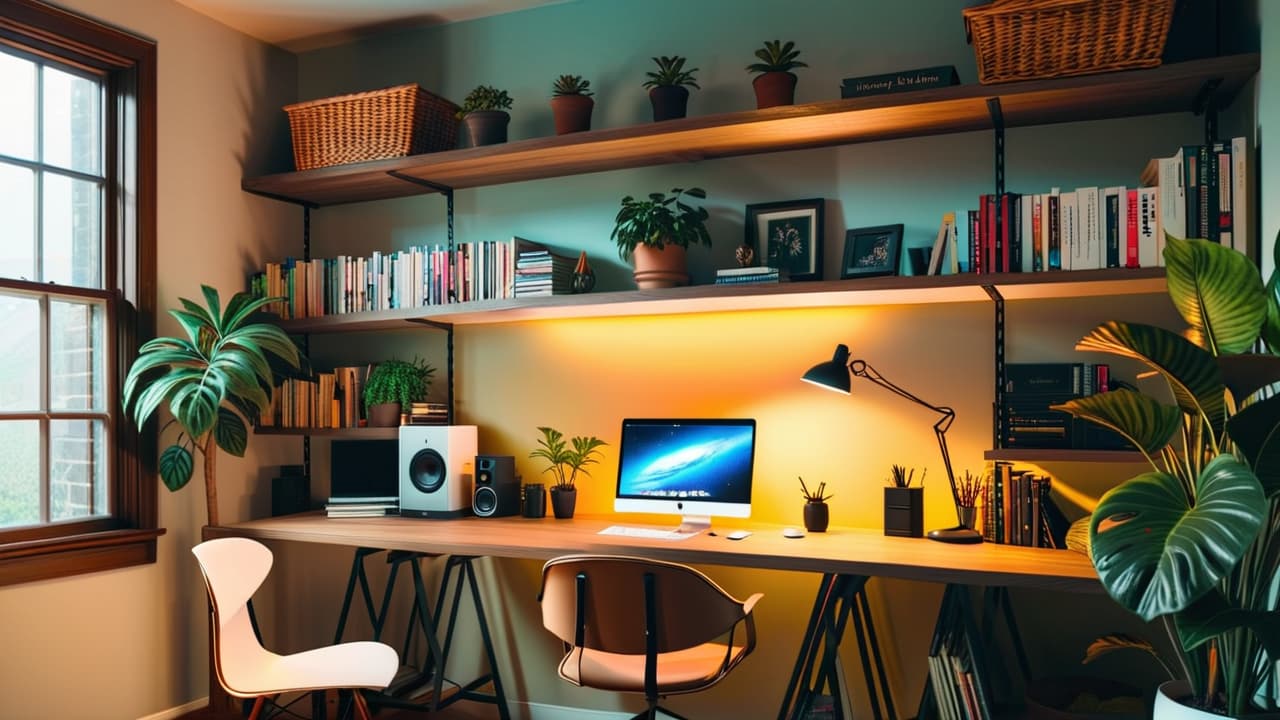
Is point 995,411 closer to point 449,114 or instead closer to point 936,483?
point 936,483

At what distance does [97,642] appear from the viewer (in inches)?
131

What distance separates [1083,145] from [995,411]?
86 centimetres

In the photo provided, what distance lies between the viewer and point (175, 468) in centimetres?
341

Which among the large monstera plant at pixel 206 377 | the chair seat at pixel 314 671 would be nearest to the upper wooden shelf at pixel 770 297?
the large monstera plant at pixel 206 377

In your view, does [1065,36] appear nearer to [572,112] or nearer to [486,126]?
[572,112]

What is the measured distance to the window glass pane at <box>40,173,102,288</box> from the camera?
131 inches

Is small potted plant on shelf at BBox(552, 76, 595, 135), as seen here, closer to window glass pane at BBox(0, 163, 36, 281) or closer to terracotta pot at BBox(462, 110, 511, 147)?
terracotta pot at BBox(462, 110, 511, 147)

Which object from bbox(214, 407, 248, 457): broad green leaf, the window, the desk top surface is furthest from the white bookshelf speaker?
the window

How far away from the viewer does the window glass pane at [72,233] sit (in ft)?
10.9

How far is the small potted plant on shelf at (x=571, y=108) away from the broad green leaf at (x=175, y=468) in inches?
68.0

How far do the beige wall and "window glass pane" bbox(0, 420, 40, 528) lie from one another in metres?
0.23

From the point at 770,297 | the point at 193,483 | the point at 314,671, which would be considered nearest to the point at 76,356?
the point at 193,483

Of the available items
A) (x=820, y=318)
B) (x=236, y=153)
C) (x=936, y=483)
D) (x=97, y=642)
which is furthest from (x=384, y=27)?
(x=936, y=483)

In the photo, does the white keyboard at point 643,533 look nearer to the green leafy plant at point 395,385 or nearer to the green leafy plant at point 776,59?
the green leafy plant at point 395,385
